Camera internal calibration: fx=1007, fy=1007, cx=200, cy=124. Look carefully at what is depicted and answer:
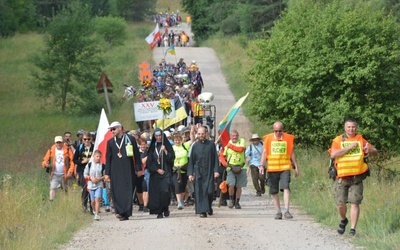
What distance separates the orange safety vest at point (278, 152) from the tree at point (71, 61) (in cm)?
3182

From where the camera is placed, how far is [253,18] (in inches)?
2820

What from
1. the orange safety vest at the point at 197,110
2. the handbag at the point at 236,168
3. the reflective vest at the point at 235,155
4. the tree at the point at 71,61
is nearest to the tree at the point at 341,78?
the orange safety vest at the point at 197,110

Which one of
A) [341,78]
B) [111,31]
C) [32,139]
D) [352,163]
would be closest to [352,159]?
[352,163]

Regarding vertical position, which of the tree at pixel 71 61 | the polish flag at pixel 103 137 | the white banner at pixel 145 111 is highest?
the tree at pixel 71 61

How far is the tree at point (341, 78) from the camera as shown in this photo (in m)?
27.8

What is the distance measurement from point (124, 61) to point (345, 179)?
5277cm

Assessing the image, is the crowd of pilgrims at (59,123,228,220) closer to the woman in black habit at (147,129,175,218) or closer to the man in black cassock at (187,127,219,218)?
the woman in black habit at (147,129,175,218)

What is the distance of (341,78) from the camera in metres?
28.0

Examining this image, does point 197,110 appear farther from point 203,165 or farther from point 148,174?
point 203,165

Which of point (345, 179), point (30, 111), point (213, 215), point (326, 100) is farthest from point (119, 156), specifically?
point (30, 111)

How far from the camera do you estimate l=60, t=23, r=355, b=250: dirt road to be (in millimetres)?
14241

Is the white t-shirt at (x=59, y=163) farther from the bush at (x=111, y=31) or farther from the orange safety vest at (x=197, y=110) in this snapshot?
the bush at (x=111, y=31)

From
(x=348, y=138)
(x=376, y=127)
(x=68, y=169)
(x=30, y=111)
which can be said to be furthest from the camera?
(x=30, y=111)

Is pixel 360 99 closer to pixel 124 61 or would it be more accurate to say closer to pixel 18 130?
pixel 18 130
